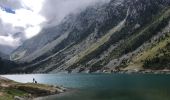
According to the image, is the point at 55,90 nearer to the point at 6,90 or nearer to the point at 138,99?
the point at 6,90

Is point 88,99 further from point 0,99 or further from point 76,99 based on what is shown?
point 0,99

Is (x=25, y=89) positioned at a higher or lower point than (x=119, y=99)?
higher

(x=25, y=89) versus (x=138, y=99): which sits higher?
(x=25, y=89)

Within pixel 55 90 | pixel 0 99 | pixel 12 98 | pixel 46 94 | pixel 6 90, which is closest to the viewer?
pixel 0 99

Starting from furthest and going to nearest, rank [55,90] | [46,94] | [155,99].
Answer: [55,90] < [46,94] < [155,99]

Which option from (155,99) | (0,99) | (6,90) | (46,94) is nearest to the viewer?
(155,99)

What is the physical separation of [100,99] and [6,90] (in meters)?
43.3

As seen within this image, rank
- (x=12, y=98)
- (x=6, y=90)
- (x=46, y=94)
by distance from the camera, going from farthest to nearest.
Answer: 1. (x=46, y=94)
2. (x=6, y=90)
3. (x=12, y=98)

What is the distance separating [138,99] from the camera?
317ft

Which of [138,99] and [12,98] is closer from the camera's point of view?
[138,99]

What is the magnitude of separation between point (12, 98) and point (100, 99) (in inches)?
1288

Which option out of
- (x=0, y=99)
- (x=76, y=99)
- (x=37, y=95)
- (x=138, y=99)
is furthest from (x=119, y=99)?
(x=37, y=95)

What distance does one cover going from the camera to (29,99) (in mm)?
123188

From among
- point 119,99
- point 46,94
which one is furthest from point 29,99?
point 119,99
